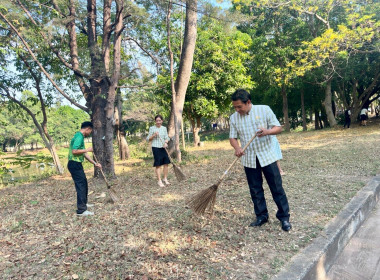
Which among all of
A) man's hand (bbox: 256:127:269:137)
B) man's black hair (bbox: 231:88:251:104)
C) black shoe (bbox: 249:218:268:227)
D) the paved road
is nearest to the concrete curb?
the paved road

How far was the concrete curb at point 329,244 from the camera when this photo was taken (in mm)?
2348

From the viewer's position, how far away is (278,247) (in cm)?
277

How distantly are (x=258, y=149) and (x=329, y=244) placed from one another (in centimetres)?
121

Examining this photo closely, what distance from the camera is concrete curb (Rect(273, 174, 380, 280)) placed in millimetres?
2348

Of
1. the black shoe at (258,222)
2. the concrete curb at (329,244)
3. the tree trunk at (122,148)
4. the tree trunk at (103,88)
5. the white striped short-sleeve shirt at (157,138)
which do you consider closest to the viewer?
the concrete curb at (329,244)

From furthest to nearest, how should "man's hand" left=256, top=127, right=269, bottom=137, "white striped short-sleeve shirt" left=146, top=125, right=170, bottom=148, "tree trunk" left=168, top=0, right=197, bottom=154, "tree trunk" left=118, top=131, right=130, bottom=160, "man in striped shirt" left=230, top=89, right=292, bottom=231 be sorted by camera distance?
1. "tree trunk" left=118, top=131, right=130, bottom=160
2. "tree trunk" left=168, top=0, right=197, bottom=154
3. "white striped short-sleeve shirt" left=146, top=125, right=170, bottom=148
4. "man in striped shirt" left=230, top=89, right=292, bottom=231
5. "man's hand" left=256, top=127, right=269, bottom=137

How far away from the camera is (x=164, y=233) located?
10.6 ft

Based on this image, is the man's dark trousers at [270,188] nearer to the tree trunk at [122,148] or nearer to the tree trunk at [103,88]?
the tree trunk at [103,88]

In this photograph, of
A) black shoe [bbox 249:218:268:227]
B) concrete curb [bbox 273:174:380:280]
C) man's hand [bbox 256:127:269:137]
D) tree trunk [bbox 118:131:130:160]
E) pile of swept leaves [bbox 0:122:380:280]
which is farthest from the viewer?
tree trunk [bbox 118:131:130:160]

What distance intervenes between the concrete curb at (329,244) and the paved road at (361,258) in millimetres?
57

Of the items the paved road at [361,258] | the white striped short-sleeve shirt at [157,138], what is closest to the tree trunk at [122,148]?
the white striped short-sleeve shirt at [157,138]

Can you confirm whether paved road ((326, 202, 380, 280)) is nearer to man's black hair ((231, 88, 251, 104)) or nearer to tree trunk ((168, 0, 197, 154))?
man's black hair ((231, 88, 251, 104))

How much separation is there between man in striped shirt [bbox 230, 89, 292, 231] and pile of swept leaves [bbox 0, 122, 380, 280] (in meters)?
0.41

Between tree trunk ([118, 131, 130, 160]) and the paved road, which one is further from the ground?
tree trunk ([118, 131, 130, 160])
